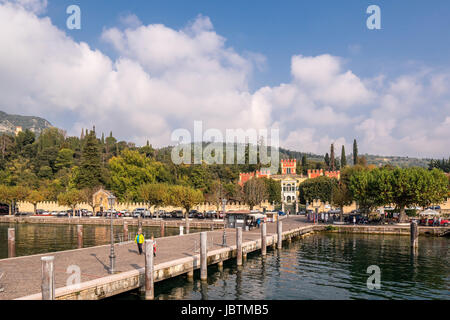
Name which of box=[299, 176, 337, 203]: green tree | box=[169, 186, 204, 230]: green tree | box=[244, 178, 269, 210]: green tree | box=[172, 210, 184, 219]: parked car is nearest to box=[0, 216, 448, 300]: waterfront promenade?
box=[169, 186, 204, 230]: green tree

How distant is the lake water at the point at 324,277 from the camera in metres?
22.1

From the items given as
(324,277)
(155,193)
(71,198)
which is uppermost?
(155,193)

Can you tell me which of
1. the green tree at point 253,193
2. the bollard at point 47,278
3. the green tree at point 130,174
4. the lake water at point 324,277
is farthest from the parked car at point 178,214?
the bollard at point 47,278

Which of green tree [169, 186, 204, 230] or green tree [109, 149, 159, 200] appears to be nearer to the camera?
green tree [169, 186, 204, 230]

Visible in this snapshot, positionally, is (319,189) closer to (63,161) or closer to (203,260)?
(203,260)

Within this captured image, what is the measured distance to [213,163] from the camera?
461ft

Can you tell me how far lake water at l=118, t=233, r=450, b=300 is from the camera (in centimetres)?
2211

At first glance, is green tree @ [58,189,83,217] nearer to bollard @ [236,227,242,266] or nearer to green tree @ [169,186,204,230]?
green tree @ [169,186,204,230]

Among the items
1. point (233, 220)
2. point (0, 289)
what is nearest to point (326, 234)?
point (233, 220)

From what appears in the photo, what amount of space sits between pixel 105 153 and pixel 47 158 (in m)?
37.1

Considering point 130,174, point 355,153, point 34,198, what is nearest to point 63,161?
point 34,198

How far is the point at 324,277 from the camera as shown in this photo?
2670cm

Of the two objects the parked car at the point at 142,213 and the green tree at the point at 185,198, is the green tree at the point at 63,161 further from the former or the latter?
the green tree at the point at 185,198
